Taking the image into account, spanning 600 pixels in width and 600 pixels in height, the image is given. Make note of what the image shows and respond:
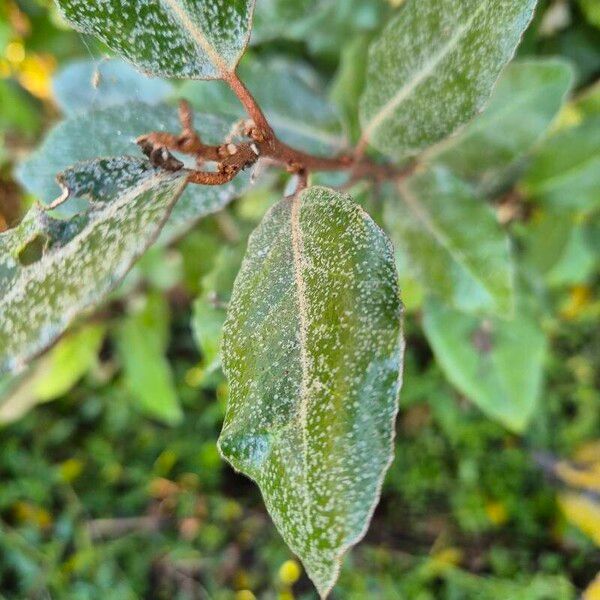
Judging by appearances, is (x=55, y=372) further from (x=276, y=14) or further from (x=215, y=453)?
(x=276, y=14)

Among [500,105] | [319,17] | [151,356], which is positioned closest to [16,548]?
[151,356]

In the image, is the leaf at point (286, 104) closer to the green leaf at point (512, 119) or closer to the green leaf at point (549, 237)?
the green leaf at point (512, 119)

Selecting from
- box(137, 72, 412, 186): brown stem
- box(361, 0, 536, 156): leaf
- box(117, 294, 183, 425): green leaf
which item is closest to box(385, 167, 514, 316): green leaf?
box(361, 0, 536, 156): leaf

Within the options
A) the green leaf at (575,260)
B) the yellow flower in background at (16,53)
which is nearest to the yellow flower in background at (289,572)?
the green leaf at (575,260)

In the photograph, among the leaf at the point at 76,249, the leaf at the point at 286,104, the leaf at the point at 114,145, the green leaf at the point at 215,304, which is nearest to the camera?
the leaf at the point at 76,249

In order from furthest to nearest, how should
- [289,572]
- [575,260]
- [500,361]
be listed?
[289,572] < [575,260] < [500,361]

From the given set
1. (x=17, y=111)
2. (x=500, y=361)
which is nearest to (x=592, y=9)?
(x=500, y=361)
